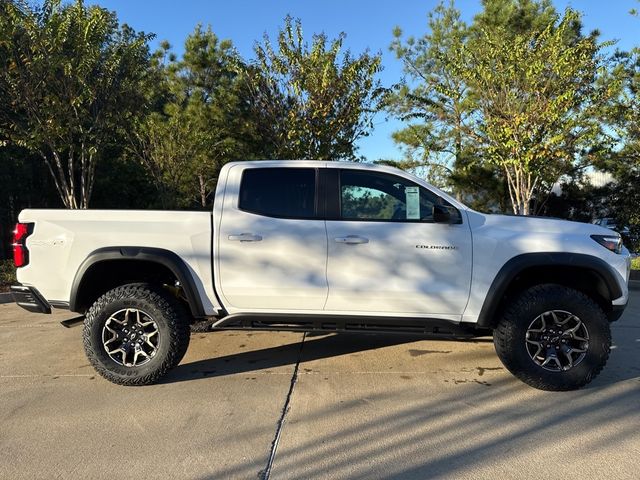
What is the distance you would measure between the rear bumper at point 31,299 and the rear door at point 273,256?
158 centimetres

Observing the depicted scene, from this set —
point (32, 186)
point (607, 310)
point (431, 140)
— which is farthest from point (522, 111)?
point (32, 186)

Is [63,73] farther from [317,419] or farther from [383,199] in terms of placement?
[317,419]

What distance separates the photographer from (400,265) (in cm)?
423

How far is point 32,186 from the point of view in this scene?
47.9 feet

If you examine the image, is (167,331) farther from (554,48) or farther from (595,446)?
(554,48)

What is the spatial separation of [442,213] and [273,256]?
1.46 meters

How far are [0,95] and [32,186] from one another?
18.6 feet

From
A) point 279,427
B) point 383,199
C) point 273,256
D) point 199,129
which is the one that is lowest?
point 279,427

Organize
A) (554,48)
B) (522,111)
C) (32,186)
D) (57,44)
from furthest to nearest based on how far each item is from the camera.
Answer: (32,186)
(522,111)
(554,48)
(57,44)

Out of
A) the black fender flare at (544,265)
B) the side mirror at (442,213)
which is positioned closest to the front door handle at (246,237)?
the side mirror at (442,213)

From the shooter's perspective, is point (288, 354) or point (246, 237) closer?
point (246, 237)

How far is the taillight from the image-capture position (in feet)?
14.4

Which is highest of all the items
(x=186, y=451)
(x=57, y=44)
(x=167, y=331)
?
(x=57, y=44)

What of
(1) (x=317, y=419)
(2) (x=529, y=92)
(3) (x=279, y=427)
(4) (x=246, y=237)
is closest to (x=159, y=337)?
(4) (x=246, y=237)
